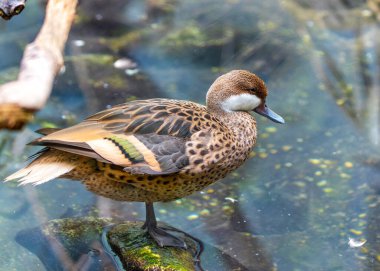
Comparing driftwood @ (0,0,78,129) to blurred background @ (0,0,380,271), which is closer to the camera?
driftwood @ (0,0,78,129)

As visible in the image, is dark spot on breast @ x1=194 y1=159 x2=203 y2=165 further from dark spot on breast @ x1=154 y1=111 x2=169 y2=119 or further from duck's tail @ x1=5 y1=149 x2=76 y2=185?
duck's tail @ x1=5 y1=149 x2=76 y2=185

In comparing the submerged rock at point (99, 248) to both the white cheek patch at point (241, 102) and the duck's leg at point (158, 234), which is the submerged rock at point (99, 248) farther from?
the white cheek patch at point (241, 102)

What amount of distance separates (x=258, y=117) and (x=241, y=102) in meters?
1.94

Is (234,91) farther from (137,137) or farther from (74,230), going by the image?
(74,230)

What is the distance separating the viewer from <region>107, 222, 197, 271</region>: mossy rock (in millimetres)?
4704

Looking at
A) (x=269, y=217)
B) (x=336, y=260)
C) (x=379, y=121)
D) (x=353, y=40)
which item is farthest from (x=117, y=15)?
(x=336, y=260)

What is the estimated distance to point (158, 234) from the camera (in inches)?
193

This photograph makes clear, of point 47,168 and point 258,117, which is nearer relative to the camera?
point 47,168

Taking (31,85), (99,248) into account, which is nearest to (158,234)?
(99,248)

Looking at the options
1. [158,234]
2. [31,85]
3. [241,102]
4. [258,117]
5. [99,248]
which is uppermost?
[31,85]

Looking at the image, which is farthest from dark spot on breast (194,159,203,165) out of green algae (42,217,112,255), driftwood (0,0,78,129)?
driftwood (0,0,78,129)

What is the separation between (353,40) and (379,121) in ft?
5.80

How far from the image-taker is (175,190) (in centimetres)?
463

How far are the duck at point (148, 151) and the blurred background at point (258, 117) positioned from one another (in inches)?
27.1
